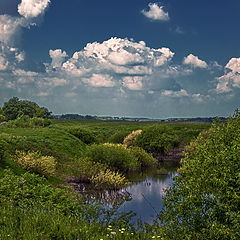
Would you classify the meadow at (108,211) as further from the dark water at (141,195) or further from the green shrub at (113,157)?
the green shrub at (113,157)

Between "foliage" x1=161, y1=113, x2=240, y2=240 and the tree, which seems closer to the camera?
"foliage" x1=161, y1=113, x2=240, y2=240

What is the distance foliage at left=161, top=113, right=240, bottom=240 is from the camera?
1109cm

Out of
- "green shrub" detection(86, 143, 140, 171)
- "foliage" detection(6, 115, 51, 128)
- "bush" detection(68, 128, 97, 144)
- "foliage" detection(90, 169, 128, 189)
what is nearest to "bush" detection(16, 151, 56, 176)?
"foliage" detection(90, 169, 128, 189)

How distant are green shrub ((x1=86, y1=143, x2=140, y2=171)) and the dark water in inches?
65.2

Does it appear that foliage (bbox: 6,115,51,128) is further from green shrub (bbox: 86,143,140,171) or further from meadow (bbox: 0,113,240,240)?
meadow (bbox: 0,113,240,240)

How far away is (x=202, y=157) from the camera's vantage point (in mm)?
14719

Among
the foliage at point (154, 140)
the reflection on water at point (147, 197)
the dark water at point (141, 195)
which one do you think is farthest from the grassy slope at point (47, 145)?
the foliage at point (154, 140)

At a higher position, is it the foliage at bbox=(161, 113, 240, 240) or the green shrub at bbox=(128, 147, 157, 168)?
the foliage at bbox=(161, 113, 240, 240)

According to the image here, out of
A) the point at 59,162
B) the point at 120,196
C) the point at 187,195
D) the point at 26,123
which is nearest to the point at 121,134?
the point at 26,123

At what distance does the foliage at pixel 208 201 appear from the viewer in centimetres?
1109

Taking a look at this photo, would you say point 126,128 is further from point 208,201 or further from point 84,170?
point 208,201

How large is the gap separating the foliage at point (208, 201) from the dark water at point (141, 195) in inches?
213

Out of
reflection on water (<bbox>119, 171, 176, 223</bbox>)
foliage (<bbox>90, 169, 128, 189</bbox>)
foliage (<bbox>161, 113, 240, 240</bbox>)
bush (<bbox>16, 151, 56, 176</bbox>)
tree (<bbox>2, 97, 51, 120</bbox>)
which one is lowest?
reflection on water (<bbox>119, 171, 176, 223</bbox>)

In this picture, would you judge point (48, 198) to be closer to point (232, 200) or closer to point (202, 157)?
point (202, 157)
